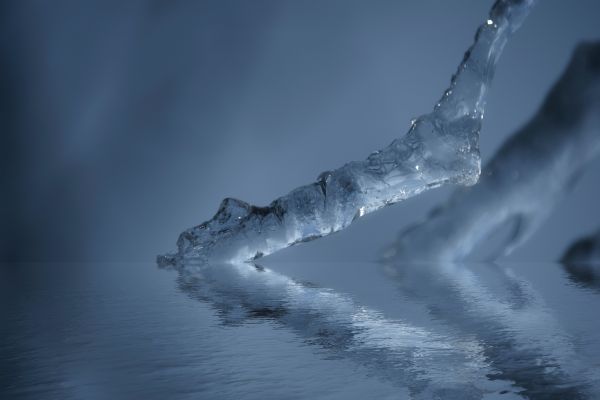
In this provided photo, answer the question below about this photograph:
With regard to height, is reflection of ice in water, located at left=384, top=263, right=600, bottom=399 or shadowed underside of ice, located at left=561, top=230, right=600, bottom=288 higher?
shadowed underside of ice, located at left=561, top=230, right=600, bottom=288

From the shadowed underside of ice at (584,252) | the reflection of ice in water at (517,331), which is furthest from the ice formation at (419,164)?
the reflection of ice in water at (517,331)

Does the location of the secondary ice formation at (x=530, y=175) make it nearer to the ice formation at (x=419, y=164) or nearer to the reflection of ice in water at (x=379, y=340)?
the ice formation at (x=419, y=164)

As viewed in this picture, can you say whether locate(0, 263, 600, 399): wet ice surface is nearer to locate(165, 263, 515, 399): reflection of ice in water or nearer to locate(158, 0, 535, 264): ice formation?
locate(165, 263, 515, 399): reflection of ice in water

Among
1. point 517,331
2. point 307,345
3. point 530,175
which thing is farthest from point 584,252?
point 307,345

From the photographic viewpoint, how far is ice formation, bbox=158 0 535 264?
4.25 metres

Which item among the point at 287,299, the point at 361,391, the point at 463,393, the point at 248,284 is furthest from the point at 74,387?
the point at 248,284

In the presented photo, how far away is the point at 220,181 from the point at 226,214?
128cm

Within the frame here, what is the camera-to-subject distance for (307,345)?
1312 millimetres

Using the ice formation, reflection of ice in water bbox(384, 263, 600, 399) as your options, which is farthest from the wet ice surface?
the ice formation

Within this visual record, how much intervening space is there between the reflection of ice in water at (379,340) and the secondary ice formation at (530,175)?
2.72 meters

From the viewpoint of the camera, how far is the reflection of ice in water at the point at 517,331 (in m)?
0.97

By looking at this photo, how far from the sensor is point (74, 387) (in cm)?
100

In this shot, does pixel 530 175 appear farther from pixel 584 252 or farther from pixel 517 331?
pixel 517 331

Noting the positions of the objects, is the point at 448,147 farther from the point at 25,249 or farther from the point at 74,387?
the point at 25,249
